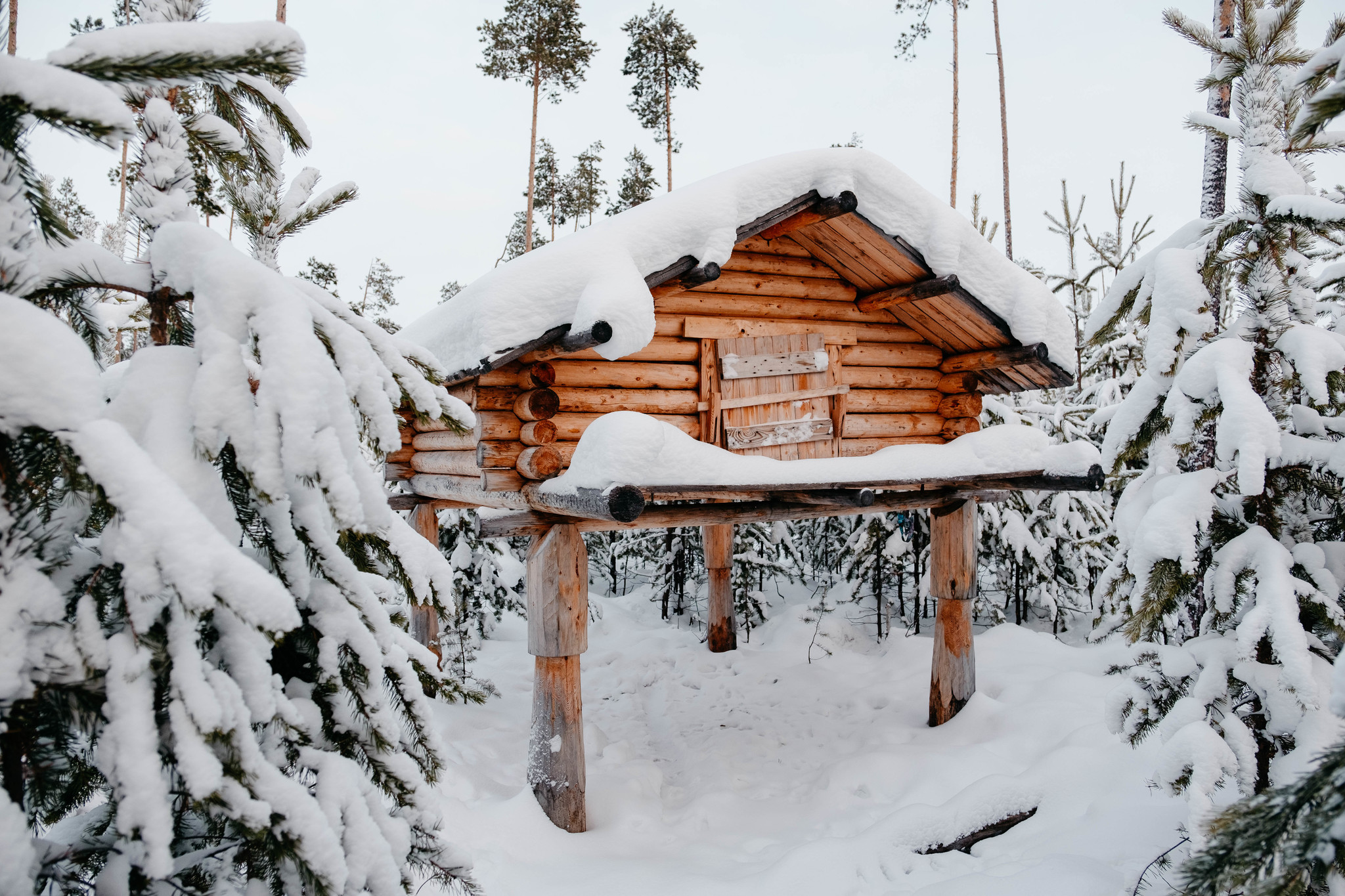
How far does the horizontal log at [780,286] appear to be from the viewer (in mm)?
6762

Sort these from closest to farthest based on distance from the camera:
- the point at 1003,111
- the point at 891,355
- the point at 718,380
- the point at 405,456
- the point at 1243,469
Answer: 1. the point at 1243,469
2. the point at 718,380
3. the point at 891,355
4. the point at 405,456
5. the point at 1003,111

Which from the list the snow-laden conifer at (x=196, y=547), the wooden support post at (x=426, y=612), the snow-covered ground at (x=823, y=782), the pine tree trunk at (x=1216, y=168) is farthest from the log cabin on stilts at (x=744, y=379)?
the snow-laden conifer at (x=196, y=547)

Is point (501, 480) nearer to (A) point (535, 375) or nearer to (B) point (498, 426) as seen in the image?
(B) point (498, 426)

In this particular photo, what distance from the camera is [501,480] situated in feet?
19.6

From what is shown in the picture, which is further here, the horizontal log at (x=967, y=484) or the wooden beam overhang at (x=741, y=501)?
the horizontal log at (x=967, y=484)

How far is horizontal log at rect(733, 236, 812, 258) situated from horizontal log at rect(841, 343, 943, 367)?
103 centimetres

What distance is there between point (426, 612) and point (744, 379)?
5669 mm

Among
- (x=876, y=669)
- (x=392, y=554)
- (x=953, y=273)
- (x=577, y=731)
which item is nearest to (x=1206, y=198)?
(x=953, y=273)

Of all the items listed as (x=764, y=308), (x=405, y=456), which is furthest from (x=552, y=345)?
(x=405, y=456)

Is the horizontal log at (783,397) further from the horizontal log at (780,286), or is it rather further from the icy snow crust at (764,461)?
the horizontal log at (780,286)

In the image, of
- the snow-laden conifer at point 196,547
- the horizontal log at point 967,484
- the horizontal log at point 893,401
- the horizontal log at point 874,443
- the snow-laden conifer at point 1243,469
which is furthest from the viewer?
the horizontal log at point 893,401

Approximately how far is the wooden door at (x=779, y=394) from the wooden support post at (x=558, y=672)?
5.76ft

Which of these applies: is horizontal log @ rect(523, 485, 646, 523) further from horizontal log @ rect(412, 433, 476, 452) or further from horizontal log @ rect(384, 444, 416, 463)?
horizontal log @ rect(384, 444, 416, 463)

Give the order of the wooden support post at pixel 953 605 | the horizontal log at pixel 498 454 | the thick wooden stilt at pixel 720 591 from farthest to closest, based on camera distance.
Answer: the thick wooden stilt at pixel 720 591 → the wooden support post at pixel 953 605 → the horizontal log at pixel 498 454
